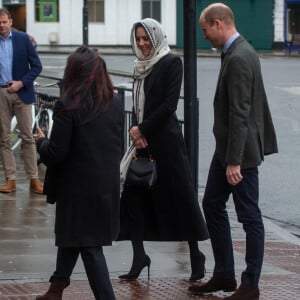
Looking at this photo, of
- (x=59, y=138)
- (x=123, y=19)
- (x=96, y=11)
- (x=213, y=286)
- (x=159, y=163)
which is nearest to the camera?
(x=59, y=138)

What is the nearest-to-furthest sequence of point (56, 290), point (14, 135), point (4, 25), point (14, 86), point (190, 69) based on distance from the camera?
point (56, 290) → point (190, 69) → point (14, 86) → point (4, 25) → point (14, 135)

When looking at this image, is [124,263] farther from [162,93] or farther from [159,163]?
[162,93]

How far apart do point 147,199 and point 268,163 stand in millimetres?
6964

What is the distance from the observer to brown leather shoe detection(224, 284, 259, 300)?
635 centimetres

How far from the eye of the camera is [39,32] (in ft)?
171

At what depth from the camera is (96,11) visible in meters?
52.2

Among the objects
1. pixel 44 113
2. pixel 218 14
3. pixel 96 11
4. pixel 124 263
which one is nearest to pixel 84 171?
pixel 218 14

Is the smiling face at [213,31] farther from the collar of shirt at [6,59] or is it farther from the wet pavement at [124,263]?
the collar of shirt at [6,59]

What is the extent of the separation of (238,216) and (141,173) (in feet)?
2.75

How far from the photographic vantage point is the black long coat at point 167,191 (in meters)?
6.89

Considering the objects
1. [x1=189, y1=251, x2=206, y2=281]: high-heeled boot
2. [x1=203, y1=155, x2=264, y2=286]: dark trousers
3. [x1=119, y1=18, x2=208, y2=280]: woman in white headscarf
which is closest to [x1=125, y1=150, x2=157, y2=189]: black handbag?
[x1=119, y1=18, x2=208, y2=280]: woman in white headscarf

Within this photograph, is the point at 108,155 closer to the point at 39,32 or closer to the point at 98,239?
the point at 98,239

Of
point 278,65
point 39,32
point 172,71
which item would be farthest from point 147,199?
point 39,32

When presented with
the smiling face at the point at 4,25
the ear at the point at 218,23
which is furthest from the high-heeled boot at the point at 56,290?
the smiling face at the point at 4,25
